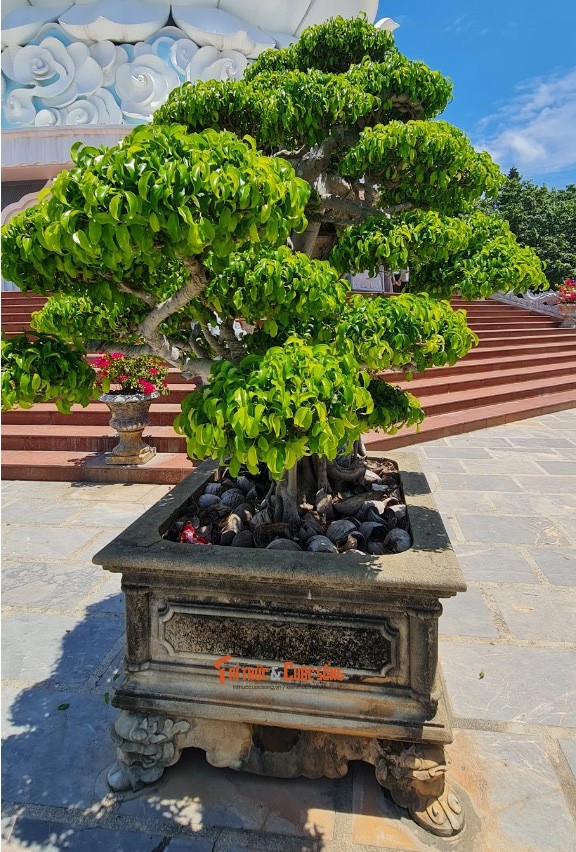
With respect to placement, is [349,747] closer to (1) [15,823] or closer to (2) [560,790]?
(2) [560,790]

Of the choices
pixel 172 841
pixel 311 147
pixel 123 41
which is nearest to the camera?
pixel 172 841

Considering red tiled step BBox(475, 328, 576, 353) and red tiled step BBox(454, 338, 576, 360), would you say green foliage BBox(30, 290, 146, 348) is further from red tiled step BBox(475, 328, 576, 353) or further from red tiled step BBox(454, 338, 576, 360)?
red tiled step BBox(475, 328, 576, 353)

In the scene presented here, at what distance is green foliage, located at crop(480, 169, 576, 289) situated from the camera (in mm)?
24734

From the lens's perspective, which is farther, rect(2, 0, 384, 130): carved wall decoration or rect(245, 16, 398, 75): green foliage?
rect(2, 0, 384, 130): carved wall decoration

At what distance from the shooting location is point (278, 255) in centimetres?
161

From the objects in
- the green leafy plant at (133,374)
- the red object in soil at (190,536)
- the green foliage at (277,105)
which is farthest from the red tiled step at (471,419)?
the red object in soil at (190,536)

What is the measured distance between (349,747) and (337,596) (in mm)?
535

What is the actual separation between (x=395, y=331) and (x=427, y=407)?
5.39 metres

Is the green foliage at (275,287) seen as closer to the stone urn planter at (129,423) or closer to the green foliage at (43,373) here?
the green foliage at (43,373)

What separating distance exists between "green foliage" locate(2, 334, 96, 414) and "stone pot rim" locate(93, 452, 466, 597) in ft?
1.76

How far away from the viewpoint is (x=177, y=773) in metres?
1.76

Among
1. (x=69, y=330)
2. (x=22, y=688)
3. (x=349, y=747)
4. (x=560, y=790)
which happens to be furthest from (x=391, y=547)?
(x=22, y=688)

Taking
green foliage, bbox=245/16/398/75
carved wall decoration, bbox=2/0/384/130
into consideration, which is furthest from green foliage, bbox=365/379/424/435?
carved wall decoration, bbox=2/0/384/130

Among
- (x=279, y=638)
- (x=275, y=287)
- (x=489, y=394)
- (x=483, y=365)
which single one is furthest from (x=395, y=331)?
(x=483, y=365)
